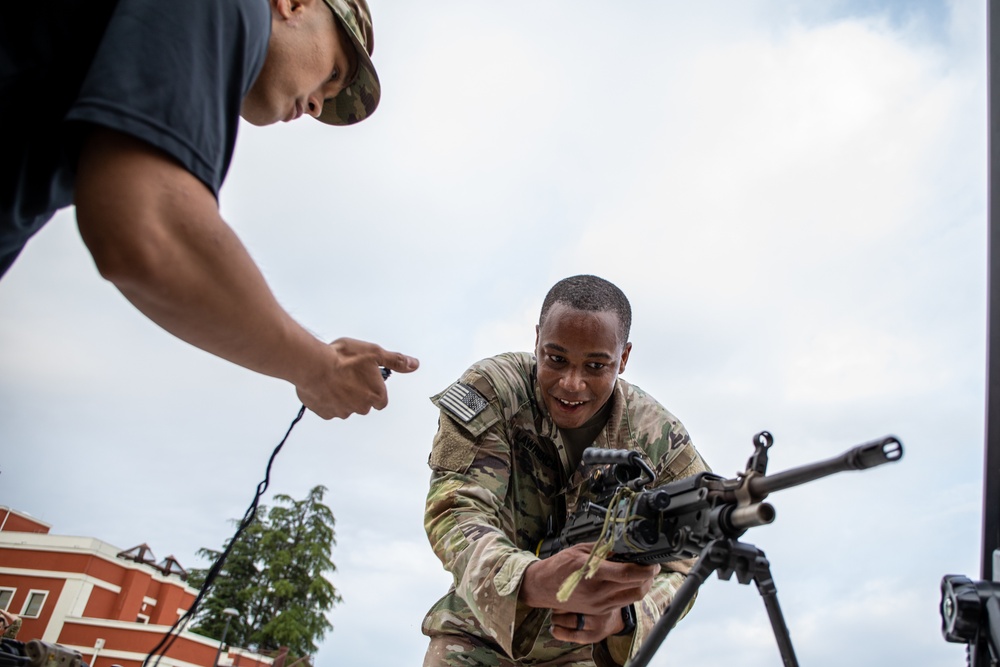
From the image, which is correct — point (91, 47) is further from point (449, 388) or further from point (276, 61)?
point (449, 388)

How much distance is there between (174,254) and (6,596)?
3314 cm

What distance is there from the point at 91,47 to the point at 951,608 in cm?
224

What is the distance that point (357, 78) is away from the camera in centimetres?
296

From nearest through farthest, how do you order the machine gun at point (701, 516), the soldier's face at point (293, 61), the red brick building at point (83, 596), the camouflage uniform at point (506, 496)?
the machine gun at point (701, 516), the soldier's face at point (293, 61), the camouflage uniform at point (506, 496), the red brick building at point (83, 596)

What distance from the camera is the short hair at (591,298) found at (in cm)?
381

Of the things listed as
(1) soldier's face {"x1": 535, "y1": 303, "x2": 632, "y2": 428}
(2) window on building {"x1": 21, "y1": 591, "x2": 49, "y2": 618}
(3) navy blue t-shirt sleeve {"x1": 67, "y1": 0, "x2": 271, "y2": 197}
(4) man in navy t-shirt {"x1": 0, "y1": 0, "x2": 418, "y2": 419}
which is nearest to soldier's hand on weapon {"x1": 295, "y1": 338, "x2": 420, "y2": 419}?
(4) man in navy t-shirt {"x1": 0, "y1": 0, "x2": 418, "y2": 419}

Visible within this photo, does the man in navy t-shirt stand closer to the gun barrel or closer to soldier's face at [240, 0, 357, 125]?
soldier's face at [240, 0, 357, 125]

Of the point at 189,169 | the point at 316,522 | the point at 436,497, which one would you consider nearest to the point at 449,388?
the point at 436,497

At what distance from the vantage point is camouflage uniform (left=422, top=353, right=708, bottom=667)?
2998 mm

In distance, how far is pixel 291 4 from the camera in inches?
82.4

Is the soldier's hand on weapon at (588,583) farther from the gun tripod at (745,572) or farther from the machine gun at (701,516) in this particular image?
the gun tripod at (745,572)

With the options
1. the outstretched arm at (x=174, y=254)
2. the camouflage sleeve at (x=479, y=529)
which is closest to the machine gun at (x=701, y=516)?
the camouflage sleeve at (x=479, y=529)

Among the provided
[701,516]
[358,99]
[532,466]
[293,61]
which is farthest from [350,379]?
[532,466]

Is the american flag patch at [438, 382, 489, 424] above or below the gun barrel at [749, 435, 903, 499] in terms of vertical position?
above
